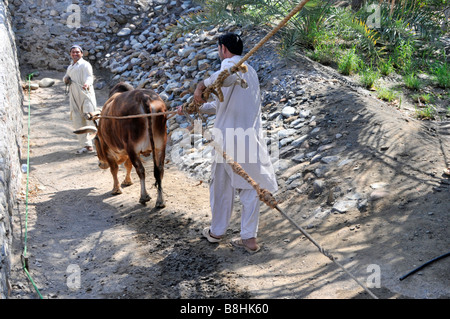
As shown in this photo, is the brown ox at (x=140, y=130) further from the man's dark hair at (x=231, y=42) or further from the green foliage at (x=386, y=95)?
the green foliage at (x=386, y=95)

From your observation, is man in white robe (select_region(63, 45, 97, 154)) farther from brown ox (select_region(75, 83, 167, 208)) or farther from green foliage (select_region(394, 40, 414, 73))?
green foliage (select_region(394, 40, 414, 73))

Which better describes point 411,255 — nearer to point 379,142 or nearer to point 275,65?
point 379,142

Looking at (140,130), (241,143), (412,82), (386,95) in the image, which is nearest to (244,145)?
(241,143)

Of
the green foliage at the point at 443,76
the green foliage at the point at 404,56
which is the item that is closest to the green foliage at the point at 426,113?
the green foliage at the point at 443,76

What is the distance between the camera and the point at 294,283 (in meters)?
4.08

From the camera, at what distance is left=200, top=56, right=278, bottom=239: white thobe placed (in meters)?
4.54

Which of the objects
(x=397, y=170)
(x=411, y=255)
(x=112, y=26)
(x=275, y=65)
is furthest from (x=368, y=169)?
(x=112, y=26)

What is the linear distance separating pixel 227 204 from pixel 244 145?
61 cm

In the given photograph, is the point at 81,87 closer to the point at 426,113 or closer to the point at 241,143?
the point at 241,143

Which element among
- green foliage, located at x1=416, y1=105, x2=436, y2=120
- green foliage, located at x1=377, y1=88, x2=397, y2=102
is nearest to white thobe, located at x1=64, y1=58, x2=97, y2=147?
green foliage, located at x1=377, y1=88, x2=397, y2=102

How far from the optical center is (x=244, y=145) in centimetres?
457

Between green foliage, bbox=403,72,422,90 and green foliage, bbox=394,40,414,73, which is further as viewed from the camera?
green foliage, bbox=394,40,414,73

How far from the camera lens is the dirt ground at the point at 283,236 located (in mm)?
4035

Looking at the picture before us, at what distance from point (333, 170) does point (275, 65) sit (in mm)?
3134
